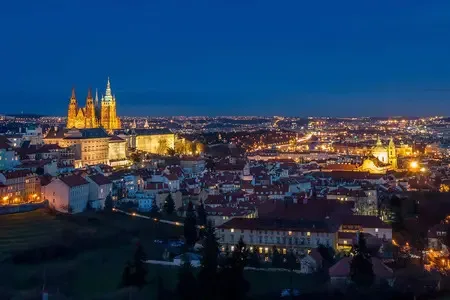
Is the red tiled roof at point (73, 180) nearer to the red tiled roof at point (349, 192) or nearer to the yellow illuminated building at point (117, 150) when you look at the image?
the red tiled roof at point (349, 192)

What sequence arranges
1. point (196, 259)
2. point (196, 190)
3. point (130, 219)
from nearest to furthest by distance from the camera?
1. point (196, 259)
2. point (130, 219)
3. point (196, 190)

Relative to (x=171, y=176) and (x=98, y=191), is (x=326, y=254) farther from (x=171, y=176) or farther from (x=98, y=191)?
(x=171, y=176)

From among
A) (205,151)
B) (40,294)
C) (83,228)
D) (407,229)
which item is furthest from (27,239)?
(205,151)

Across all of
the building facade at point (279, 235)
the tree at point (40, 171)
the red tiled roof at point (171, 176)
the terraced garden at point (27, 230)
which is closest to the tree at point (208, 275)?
the building facade at point (279, 235)

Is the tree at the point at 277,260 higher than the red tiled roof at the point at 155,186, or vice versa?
the red tiled roof at the point at 155,186

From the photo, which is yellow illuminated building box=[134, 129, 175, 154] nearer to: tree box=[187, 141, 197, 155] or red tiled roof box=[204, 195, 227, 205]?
tree box=[187, 141, 197, 155]

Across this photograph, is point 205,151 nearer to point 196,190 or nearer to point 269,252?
point 196,190

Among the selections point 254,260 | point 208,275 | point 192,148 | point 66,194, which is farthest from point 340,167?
point 208,275
